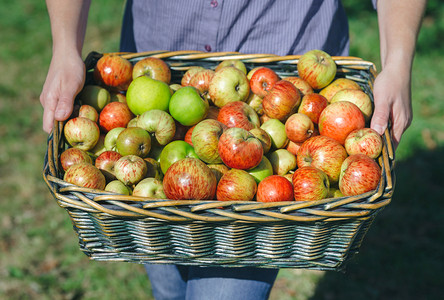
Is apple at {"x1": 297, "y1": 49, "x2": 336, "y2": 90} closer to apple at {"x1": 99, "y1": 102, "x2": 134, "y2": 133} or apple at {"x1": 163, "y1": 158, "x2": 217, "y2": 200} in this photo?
apple at {"x1": 163, "y1": 158, "x2": 217, "y2": 200}

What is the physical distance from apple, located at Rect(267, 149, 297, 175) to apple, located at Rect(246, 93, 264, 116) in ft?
1.22

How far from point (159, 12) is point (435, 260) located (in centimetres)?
303

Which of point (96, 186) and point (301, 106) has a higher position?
point (301, 106)

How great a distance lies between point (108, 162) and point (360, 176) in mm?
1253

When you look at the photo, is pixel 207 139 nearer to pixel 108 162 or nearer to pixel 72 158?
pixel 108 162

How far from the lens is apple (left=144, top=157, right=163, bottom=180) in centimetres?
217

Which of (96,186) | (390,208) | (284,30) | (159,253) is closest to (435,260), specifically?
(390,208)

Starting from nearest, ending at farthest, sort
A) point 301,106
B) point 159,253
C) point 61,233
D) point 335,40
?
point 159,253, point 301,106, point 335,40, point 61,233

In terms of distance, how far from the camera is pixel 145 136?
85.0 inches

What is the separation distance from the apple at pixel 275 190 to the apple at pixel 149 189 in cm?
47

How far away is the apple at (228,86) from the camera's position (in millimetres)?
2346

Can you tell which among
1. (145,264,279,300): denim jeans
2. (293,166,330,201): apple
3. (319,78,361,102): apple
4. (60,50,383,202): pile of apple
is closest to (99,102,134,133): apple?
(60,50,383,202): pile of apple

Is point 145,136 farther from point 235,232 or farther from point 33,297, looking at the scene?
point 33,297

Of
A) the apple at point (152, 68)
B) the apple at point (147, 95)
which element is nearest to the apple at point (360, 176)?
the apple at point (147, 95)
